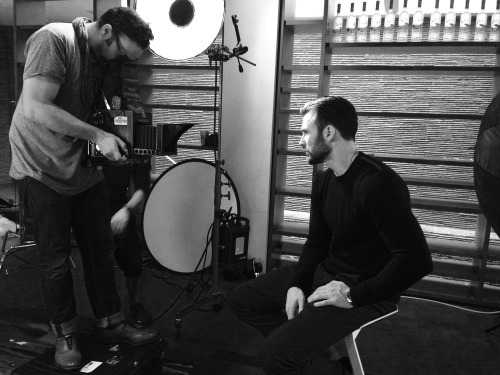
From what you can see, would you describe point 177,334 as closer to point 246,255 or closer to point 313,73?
point 246,255

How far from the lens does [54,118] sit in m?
1.63

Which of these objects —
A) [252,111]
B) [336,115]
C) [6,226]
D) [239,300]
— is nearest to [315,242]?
[239,300]

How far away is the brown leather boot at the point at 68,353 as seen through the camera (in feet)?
5.67

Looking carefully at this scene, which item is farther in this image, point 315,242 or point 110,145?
point 315,242

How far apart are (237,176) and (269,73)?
790 millimetres

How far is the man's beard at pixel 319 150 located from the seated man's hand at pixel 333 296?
455mm

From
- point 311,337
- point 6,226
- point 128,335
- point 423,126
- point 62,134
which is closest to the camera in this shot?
point 311,337

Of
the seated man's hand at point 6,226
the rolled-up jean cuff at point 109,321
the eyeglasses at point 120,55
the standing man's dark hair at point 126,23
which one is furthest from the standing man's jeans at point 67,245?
the seated man's hand at point 6,226

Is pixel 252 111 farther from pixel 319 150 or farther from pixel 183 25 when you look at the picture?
pixel 319 150

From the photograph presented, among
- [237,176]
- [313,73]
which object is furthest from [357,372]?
[313,73]

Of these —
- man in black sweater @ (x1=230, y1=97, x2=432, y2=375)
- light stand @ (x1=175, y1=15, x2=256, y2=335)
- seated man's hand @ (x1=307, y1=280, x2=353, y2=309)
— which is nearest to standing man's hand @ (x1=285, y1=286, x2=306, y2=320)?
man in black sweater @ (x1=230, y1=97, x2=432, y2=375)

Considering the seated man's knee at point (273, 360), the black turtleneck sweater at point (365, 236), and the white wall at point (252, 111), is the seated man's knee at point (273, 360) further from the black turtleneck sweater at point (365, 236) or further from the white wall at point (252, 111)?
the white wall at point (252, 111)

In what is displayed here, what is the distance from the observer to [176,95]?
154 inches

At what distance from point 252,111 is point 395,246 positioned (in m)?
2.12
